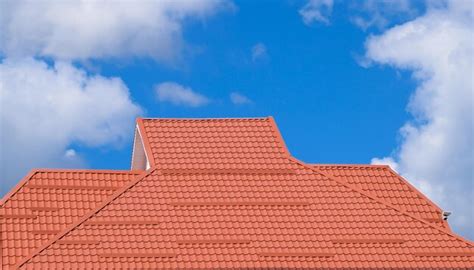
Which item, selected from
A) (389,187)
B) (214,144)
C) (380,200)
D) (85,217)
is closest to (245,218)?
(214,144)

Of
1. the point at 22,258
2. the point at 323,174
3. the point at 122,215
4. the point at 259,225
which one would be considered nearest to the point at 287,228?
the point at 259,225

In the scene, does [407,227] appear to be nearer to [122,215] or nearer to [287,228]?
[287,228]

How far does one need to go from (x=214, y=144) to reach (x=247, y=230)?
368cm

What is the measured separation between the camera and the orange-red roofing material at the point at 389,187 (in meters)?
24.5

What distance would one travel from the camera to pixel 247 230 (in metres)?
21.9

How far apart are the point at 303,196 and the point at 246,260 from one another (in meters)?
3.00

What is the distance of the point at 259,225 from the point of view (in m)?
22.0

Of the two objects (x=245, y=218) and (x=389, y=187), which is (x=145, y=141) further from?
(x=389, y=187)

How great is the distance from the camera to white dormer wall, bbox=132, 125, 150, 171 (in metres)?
26.3

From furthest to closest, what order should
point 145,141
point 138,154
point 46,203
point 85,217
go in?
point 138,154
point 145,141
point 46,203
point 85,217

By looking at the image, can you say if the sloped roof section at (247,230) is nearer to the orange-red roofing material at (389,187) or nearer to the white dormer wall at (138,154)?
the orange-red roofing material at (389,187)

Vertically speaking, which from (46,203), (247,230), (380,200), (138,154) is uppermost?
(138,154)

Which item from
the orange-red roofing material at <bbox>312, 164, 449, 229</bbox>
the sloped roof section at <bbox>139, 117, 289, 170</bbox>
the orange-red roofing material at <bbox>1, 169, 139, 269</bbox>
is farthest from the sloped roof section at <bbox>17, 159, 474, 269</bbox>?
the orange-red roofing material at <bbox>1, 169, 139, 269</bbox>

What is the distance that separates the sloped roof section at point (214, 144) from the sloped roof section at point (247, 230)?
17.1 inches
